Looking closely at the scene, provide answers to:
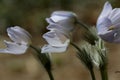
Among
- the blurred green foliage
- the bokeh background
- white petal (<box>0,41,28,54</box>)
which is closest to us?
white petal (<box>0,41,28,54</box>)

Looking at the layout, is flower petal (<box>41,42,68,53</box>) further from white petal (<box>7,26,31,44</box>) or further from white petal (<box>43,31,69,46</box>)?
white petal (<box>7,26,31,44</box>)

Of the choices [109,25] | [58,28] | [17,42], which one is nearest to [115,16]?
[109,25]

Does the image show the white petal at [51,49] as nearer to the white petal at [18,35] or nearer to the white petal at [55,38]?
the white petal at [55,38]

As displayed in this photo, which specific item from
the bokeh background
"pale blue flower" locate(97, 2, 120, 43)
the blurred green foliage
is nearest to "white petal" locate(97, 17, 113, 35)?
"pale blue flower" locate(97, 2, 120, 43)

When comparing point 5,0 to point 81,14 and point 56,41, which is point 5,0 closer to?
point 81,14

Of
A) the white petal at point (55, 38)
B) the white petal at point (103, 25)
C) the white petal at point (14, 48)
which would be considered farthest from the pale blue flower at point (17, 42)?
the white petal at point (103, 25)

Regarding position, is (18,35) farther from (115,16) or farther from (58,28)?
(115,16)
